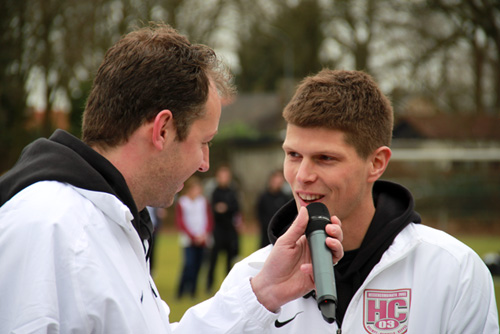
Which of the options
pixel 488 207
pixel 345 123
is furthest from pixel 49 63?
pixel 345 123

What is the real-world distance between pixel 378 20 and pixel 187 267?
742 inches

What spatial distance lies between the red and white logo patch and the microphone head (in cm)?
52

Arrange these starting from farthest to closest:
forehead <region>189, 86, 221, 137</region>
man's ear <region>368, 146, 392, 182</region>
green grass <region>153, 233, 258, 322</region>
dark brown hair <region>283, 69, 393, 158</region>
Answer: green grass <region>153, 233, 258, 322</region>
man's ear <region>368, 146, 392, 182</region>
dark brown hair <region>283, 69, 393, 158</region>
forehead <region>189, 86, 221, 137</region>

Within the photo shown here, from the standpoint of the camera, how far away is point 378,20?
87.6 feet

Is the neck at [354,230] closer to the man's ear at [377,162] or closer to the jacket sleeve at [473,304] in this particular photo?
the man's ear at [377,162]

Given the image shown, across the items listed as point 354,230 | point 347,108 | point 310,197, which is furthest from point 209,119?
point 354,230

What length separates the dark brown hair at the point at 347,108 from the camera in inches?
124

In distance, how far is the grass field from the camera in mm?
10180

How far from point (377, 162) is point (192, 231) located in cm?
857

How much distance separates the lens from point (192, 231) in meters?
11.6

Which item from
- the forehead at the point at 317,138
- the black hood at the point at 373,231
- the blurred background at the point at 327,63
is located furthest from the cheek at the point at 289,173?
the blurred background at the point at 327,63

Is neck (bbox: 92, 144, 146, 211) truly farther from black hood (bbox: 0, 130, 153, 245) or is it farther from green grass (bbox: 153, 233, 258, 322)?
green grass (bbox: 153, 233, 258, 322)

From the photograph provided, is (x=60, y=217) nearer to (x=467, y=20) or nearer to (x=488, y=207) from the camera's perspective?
(x=467, y=20)

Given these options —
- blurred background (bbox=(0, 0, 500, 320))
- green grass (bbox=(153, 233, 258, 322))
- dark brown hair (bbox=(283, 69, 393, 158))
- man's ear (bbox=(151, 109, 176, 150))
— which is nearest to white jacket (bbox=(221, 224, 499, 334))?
dark brown hair (bbox=(283, 69, 393, 158))
